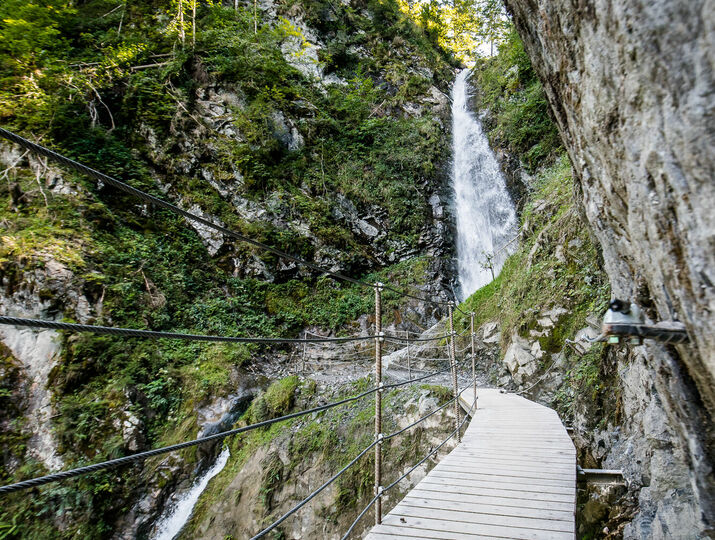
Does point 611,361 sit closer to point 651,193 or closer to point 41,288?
point 651,193

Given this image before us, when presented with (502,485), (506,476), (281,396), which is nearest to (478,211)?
(281,396)

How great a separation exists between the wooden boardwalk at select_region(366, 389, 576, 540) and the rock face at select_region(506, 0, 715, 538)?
977mm

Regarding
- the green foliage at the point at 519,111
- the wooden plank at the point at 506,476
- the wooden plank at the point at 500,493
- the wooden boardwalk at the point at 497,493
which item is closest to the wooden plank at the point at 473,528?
the wooden boardwalk at the point at 497,493

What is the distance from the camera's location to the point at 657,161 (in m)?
0.94

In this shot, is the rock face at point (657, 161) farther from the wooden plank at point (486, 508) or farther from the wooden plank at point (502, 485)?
the wooden plank at point (502, 485)

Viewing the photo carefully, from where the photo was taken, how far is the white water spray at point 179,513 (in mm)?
4812

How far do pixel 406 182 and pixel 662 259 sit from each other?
12.2 m

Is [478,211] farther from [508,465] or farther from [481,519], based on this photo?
[481,519]

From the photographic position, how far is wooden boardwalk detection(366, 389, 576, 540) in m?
1.89

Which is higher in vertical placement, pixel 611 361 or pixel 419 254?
pixel 419 254

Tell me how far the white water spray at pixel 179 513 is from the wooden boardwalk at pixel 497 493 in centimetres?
437

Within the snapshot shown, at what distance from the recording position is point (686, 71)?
2.67ft

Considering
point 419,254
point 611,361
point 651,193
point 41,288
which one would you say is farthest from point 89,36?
point 611,361

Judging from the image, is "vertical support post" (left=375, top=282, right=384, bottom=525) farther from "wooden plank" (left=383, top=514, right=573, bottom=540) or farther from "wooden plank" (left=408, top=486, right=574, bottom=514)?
"wooden plank" (left=408, top=486, right=574, bottom=514)
